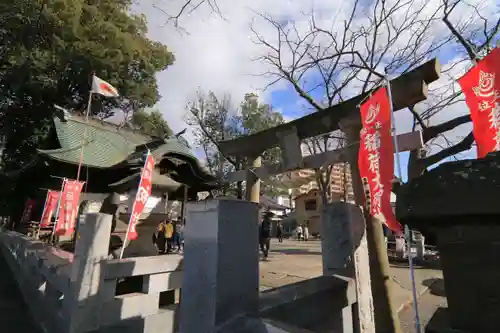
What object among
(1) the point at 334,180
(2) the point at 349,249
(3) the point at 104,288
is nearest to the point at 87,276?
(3) the point at 104,288

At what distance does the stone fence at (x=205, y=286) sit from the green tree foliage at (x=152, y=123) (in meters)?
16.0

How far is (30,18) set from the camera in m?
14.1

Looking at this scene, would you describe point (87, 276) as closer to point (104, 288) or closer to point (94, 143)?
point (104, 288)

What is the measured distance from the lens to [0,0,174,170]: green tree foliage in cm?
1425

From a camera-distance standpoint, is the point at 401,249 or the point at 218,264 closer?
the point at 218,264

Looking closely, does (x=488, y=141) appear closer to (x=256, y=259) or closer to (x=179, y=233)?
(x=256, y=259)

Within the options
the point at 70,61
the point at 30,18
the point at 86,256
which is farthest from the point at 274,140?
the point at 30,18

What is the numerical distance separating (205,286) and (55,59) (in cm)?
1756

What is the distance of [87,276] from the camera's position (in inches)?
133

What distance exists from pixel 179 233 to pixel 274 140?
36.2 feet

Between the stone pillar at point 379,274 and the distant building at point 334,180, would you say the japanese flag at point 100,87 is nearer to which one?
the stone pillar at point 379,274

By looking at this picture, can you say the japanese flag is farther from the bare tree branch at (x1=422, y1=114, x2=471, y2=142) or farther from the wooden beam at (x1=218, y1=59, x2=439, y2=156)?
the bare tree branch at (x1=422, y1=114, x2=471, y2=142)

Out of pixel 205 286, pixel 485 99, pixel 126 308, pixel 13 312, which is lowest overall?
pixel 13 312

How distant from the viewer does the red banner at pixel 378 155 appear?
14.2ft
